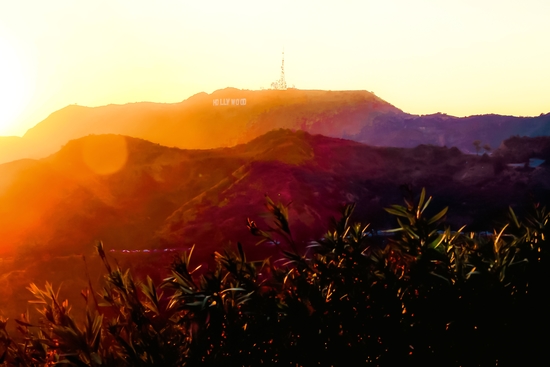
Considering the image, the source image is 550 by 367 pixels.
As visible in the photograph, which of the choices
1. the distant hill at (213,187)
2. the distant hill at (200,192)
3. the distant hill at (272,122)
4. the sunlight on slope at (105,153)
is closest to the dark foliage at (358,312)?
the distant hill at (200,192)

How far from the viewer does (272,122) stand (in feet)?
107

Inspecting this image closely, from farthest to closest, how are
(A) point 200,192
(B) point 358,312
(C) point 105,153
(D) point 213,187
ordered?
(C) point 105,153
(A) point 200,192
(D) point 213,187
(B) point 358,312

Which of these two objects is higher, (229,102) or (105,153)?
(229,102)

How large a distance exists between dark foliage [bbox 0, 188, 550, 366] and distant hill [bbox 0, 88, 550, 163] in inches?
1143

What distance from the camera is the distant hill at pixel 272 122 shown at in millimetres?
32222

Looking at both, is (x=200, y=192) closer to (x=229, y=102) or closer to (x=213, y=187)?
(x=213, y=187)

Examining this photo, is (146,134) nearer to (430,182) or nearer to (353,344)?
(430,182)

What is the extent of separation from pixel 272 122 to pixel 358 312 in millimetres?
30152

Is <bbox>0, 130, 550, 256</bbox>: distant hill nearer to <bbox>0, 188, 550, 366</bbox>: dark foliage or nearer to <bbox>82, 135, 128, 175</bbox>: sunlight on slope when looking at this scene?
<bbox>82, 135, 128, 175</bbox>: sunlight on slope

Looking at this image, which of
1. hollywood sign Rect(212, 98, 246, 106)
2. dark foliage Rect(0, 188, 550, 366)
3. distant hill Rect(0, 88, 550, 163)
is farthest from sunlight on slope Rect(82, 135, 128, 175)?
dark foliage Rect(0, 188, 550, 366)

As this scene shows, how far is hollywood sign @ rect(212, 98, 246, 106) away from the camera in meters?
32.9

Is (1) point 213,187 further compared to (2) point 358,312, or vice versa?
(1) point 213,187

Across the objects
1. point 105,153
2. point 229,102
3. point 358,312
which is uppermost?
point 229,102

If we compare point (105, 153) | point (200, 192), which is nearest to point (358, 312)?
point (200, 192)
